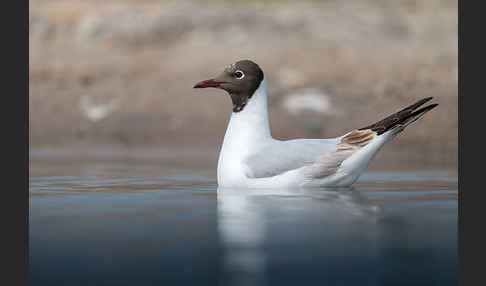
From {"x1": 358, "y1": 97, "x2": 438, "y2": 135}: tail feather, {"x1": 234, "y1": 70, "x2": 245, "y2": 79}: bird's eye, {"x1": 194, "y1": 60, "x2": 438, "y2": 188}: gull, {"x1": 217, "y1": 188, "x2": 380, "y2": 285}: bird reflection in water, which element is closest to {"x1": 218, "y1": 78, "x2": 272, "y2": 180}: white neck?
{"x1": 194, "y1": 60, "x2": 438, "y2": 188}: gull

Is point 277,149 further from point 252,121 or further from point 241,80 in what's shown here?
point 241,80

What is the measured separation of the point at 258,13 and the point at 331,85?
3.34m

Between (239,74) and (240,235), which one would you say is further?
(239,74)

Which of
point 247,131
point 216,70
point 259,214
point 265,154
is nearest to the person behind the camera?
point 259,214

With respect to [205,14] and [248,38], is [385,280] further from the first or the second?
[205,14]

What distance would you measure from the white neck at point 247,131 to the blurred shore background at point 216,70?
15.7ft

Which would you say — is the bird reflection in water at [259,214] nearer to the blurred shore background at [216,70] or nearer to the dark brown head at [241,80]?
the dark brown head at [241,80]

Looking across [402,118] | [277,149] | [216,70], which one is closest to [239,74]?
A: [277,149]

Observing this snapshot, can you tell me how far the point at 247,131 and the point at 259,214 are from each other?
2280 millimetres

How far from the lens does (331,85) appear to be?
17453mm

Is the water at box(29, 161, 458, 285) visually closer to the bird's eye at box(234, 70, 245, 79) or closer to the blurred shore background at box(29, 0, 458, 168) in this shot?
the bird's eye at box(234, 70, 245, 79)

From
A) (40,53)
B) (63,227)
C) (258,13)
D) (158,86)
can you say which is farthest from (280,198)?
→ (40,53)

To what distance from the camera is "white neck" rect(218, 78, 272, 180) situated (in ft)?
30.0

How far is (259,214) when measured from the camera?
714cm
